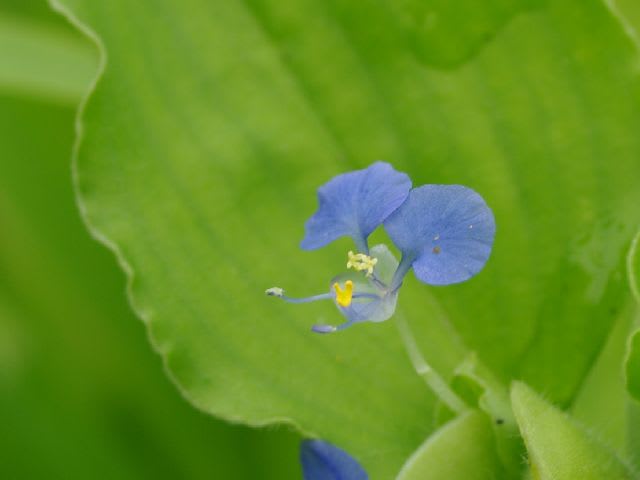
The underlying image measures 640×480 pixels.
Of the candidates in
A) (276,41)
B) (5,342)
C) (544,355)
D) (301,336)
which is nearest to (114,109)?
(276,41)

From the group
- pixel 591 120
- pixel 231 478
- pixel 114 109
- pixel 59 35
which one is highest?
pixel 114 109

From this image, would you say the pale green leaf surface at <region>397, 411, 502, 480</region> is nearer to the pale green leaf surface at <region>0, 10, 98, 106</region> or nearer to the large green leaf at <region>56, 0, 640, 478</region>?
the large green leaf at <region>56, 0, 640, 478</region>

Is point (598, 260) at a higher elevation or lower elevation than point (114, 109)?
lower

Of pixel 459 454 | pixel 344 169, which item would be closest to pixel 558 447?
pixel 459 454

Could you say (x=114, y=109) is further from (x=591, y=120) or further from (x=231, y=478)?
(x=231, y=478)

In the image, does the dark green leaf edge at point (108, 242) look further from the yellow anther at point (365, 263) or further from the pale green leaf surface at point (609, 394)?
the pale green leaf surface at point (609, 394)

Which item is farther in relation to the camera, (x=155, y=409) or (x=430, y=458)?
(x=155, y=409)
